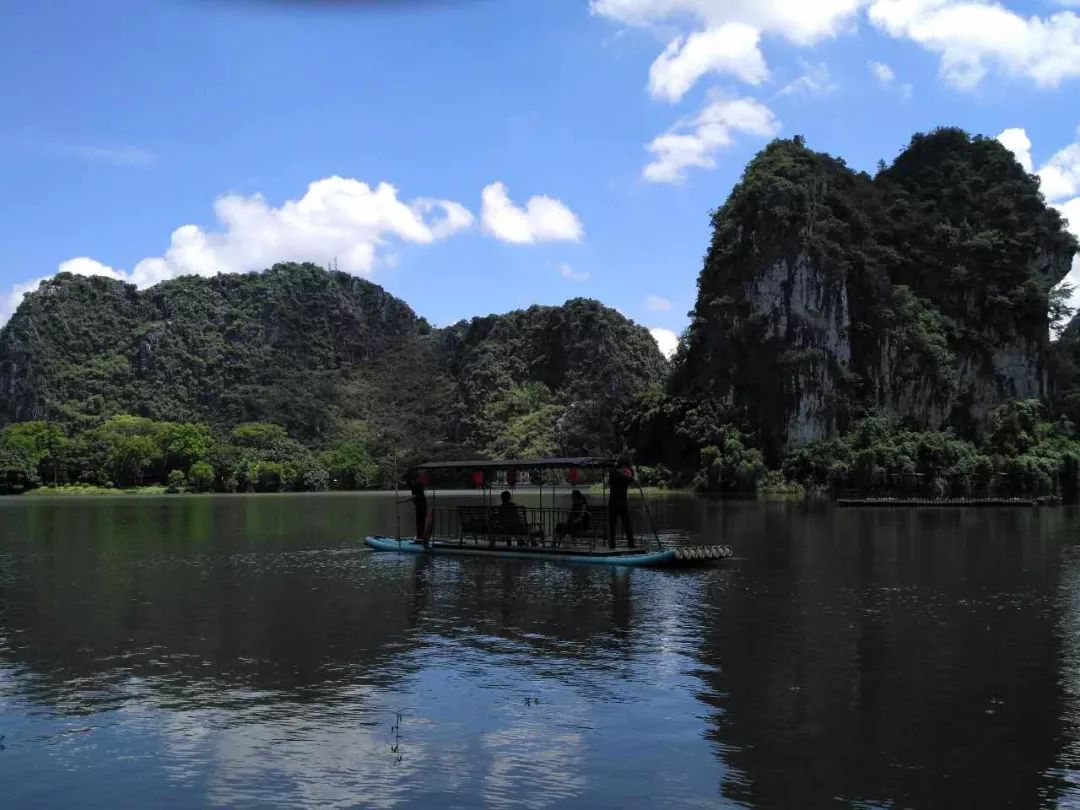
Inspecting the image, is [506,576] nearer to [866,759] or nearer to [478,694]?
[478,694]

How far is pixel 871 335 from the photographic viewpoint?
119m

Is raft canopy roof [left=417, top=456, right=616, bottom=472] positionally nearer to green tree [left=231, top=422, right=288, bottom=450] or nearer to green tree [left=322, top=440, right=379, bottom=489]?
green tree [left=322, top=440, right=379, bottom=489]

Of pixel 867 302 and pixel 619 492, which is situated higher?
pixel 867 302

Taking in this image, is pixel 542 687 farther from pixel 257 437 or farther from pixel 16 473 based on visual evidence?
pixel 257 437

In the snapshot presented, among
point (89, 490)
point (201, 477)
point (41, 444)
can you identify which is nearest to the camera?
point (89, 490)

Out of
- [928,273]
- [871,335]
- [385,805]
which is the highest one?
[928,273]

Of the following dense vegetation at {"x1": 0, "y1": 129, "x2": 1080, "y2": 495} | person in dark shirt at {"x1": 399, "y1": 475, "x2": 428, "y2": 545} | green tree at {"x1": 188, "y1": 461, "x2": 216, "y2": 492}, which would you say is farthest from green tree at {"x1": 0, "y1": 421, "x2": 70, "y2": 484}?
person in dark shirt at {"x1": 399, "y1": 475, "x2": 428, "y2": 545}

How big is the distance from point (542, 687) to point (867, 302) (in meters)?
114

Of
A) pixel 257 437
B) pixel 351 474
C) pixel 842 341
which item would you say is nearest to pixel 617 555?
pixel 842 341

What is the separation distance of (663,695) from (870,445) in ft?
321

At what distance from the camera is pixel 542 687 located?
1485 centimetres

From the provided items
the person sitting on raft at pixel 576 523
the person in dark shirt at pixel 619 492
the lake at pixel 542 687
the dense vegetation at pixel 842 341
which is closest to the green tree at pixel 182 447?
the dense vegetation at pixel 842 341

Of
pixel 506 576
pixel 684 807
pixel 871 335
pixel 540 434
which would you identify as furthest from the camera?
pixel 540 434

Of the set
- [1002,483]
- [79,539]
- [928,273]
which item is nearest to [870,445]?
[1002,483]
